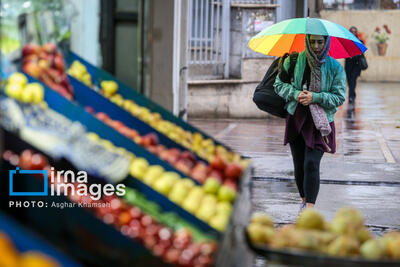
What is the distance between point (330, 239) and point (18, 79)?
1732 millimetres

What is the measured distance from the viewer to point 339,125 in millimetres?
16469

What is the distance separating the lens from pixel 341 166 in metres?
11.2

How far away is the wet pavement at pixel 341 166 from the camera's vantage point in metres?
8.48

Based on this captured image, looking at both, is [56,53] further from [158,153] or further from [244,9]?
[244,9]

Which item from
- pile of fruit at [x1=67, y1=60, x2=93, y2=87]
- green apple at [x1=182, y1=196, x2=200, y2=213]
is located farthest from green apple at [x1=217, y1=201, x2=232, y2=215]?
pile of fruit at [x1=67, y1=60, x2=93, y2=87]

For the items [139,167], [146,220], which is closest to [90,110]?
[139,167]

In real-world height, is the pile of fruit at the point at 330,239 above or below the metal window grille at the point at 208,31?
below

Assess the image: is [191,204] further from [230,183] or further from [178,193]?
[230,183]

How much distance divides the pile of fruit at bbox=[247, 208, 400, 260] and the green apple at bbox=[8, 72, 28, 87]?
133cm

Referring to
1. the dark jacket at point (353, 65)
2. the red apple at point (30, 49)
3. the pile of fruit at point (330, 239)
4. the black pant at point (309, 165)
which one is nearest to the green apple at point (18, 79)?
the red apple at point (30, 49)

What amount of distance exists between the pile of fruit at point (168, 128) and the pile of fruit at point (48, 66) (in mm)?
400

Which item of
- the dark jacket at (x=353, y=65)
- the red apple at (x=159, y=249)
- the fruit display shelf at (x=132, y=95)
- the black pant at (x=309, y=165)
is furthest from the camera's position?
the dark jacket at (x=353, y=65)

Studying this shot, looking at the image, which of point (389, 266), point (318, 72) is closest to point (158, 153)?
point (389, 266)

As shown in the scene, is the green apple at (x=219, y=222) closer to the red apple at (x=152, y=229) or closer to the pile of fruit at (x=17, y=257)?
the red apple at (x=152, y=229)
